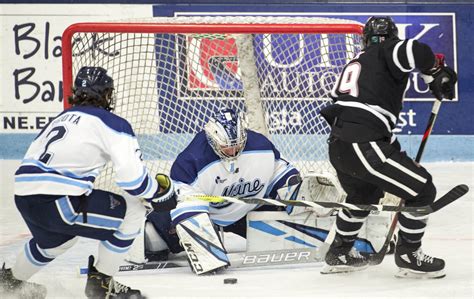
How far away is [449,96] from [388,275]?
2.42 feet

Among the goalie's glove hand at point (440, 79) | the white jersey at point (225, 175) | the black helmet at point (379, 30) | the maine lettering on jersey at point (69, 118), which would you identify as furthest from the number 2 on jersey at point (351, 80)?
the maine lettering on jersey at point (69, 118)

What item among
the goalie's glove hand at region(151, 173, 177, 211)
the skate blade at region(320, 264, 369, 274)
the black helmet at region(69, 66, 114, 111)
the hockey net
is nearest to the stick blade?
the skate blade at region(320, 264, 369, 274)

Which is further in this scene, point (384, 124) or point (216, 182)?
point (216, 182)

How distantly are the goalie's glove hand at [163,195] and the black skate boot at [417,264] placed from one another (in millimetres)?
1026

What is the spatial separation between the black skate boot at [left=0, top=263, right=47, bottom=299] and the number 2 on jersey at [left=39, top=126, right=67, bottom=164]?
49cm

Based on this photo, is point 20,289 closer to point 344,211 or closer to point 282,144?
point 344,211

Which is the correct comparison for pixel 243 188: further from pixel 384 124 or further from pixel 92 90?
pixel 92 90

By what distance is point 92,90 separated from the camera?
12.5 ft

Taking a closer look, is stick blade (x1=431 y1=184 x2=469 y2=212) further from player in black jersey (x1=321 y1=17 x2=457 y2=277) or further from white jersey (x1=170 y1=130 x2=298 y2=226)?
white jersey (x1=170 y1=130 x2=298 y2=226)

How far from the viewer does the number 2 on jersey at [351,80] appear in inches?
165

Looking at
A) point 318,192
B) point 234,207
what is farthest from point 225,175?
point 318,192

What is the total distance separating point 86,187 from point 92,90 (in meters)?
0.36

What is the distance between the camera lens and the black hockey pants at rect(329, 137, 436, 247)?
4.09m

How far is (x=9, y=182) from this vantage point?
6809 mm
